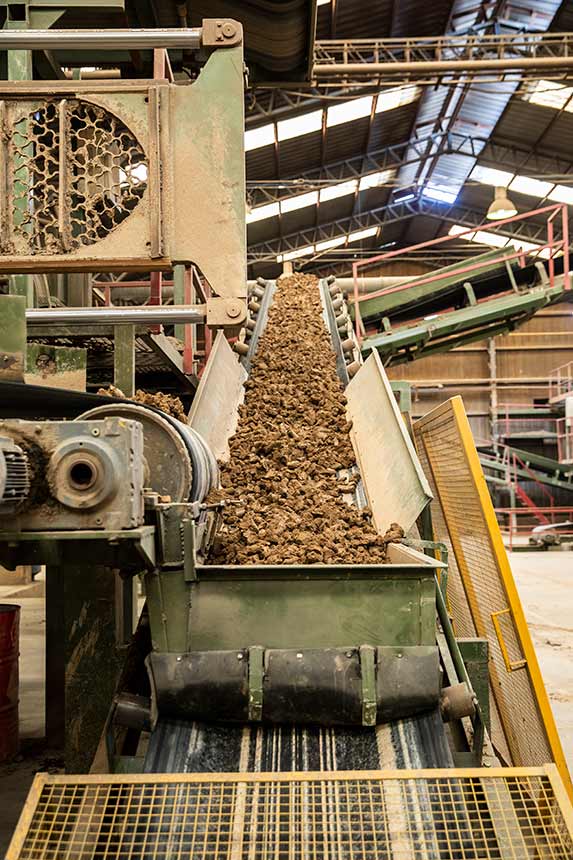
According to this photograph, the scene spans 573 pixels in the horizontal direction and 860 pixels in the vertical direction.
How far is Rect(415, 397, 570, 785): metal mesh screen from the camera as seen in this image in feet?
7.96

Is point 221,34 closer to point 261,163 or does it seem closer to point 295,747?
point 295,747

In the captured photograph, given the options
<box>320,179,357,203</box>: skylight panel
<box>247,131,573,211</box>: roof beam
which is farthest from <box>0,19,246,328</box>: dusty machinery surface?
<box>320,179,357,203</box>: skylight panel

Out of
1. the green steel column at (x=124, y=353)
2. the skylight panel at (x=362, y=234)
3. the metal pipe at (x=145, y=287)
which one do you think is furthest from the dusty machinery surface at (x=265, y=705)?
the skylight panel at (x=362, y=234)

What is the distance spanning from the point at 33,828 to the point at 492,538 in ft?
5.82

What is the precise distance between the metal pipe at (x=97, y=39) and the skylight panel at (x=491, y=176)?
45.7 ft

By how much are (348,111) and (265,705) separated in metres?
11.7

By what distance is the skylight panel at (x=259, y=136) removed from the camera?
37.3ft

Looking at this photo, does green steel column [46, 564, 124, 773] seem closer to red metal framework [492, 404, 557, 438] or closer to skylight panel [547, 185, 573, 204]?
skylight panel [547, 185, 573, 204]

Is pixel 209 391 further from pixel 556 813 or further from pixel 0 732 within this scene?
pixel 556 813

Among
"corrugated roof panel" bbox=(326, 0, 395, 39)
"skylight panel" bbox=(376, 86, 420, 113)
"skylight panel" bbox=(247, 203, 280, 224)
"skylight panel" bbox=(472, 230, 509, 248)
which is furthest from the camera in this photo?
"skylight panel" bbox=(472, 230, 509, 248)

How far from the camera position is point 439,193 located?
1638cm

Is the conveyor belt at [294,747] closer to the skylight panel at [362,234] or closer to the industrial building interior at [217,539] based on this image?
the industrial building interior at [217,539]

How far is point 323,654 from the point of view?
6.27 ft

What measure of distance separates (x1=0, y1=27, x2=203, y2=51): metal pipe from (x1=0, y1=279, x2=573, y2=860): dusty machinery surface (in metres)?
0.95
